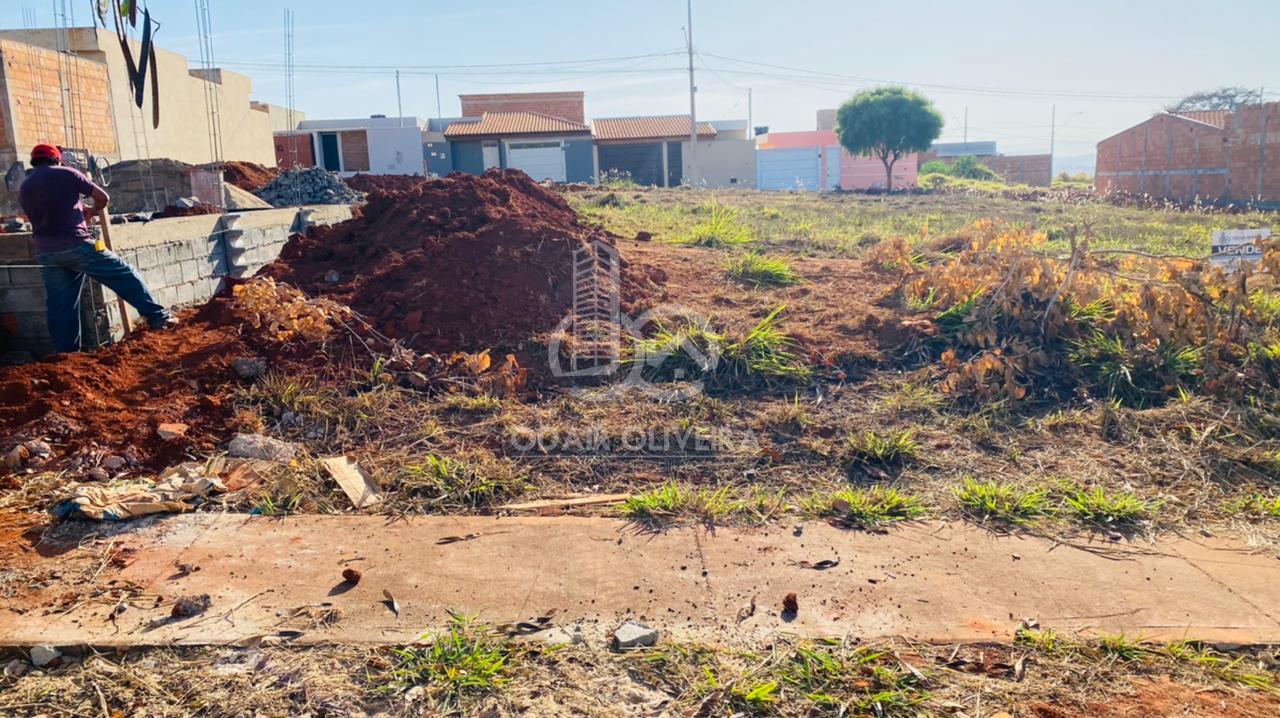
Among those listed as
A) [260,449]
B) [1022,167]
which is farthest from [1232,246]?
[1022,167]

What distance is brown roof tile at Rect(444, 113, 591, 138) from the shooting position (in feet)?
109

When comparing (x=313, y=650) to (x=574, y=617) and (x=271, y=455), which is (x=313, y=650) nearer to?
(x=574, y=617)

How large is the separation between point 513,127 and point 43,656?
109ft

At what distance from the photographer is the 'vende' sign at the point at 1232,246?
5871 mm

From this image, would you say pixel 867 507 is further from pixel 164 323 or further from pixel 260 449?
pixel 164 323

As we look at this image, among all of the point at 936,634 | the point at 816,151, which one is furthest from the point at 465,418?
the point at 816,151

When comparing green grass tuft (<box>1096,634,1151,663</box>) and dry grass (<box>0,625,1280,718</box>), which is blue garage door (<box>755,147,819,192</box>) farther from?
dry grass (<box>0,625,1280,718</box>)

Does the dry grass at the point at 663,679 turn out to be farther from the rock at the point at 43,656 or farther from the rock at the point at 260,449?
the rock at the point at 260,449

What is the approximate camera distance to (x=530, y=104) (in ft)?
134

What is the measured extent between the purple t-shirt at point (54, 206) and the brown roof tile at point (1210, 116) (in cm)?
3164

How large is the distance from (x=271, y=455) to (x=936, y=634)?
334cm

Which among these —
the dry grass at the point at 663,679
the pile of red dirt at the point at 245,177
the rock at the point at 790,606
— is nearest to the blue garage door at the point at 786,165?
the pile of red dirt at the point at 245,177

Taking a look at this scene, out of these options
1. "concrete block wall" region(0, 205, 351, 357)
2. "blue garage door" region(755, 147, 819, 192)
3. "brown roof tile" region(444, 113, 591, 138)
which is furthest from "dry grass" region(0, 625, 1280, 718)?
"blue garage door" region(755, 147, 819, 192)

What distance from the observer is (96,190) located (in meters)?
5.30
